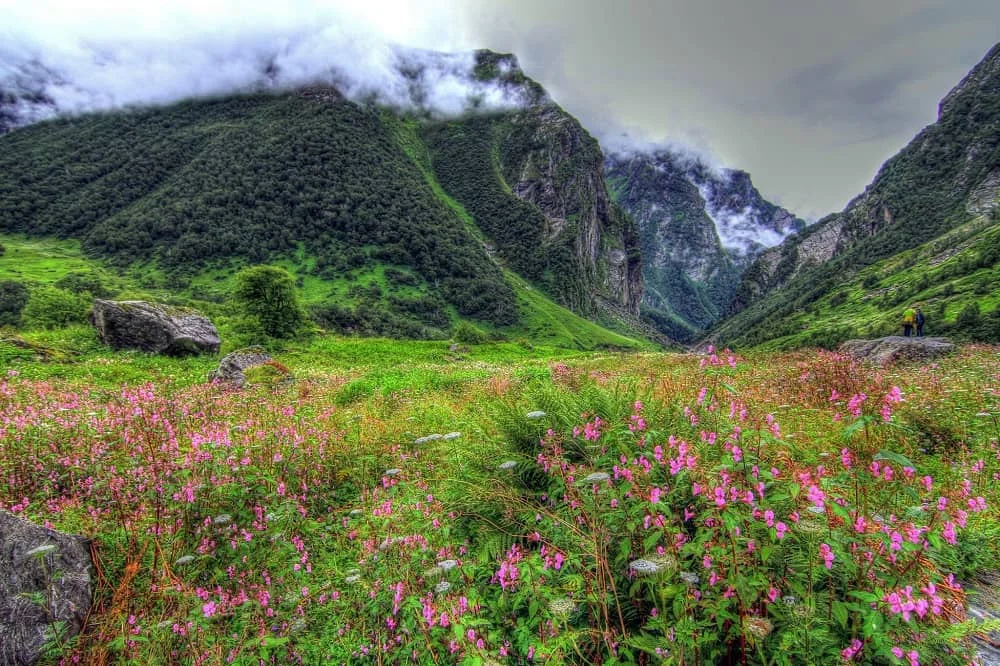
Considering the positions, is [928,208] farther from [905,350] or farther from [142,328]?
[142,328]

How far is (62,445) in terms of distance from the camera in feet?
19.2

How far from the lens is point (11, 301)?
2591 inches

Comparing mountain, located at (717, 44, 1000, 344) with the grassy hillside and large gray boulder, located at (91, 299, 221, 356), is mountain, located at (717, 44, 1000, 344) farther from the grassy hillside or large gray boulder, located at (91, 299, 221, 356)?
large gray boulder, located at (91, 299, 221, 356)

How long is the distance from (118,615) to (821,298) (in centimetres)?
18999

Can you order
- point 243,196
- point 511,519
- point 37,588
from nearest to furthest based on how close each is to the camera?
point 37,588, point 511,519, point 243,196

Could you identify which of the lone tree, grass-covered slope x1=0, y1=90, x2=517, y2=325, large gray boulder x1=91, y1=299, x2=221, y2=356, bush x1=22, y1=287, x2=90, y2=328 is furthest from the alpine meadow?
grass-covered slope x1=0, y1=90, x2=517, y2=325

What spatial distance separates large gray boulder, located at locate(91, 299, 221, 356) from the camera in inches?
792

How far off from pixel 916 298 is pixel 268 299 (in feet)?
423

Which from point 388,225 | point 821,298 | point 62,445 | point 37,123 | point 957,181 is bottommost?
point 62,445

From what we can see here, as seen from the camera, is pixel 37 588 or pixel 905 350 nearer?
pixel 37 588

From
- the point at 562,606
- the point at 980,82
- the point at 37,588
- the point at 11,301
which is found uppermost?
the point at 980,82

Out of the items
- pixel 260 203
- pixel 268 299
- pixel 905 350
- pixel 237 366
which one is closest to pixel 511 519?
pixel 237 366

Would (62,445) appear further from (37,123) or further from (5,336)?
(37,123)

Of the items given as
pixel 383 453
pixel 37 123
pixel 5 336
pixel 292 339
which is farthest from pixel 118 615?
pixel 37 123
